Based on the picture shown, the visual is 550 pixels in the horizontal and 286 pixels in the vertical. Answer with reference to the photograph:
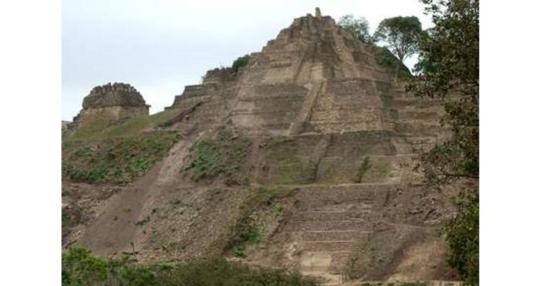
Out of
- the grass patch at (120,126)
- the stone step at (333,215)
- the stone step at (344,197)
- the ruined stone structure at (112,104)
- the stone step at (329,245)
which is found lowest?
the stone step at (329,245)

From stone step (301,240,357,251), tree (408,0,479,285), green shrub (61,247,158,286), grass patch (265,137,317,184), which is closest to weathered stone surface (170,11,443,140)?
grass patch (265,137,317,184)

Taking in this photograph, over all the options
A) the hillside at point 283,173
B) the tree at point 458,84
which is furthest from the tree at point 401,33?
the tree at point 458,84

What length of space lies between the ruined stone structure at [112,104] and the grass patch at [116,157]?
791 centimetres

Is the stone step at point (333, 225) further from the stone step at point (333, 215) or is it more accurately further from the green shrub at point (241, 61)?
the green shrub at point (241, 61)

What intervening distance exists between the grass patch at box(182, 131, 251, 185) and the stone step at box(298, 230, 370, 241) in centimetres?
665

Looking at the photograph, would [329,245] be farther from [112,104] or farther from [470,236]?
[112,104]

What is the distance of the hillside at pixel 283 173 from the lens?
40.0 metres

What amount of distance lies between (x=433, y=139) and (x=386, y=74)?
9.61m

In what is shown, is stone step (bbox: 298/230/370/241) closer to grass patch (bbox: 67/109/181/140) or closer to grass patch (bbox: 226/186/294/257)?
grass patch (bbox: 226/186/294/257)

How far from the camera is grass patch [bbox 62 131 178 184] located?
170 ft

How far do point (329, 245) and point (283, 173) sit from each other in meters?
7.66

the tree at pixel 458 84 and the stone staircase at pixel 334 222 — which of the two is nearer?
the tree at pixel 458 84

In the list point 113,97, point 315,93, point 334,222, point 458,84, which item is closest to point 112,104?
point 113,97

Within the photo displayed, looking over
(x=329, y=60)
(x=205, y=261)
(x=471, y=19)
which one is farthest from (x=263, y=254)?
(x=471, y=19)
